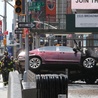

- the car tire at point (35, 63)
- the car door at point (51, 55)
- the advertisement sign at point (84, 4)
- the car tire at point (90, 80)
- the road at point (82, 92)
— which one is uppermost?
the advertisement sign at point (84, 4)

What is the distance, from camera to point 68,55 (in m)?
18.9

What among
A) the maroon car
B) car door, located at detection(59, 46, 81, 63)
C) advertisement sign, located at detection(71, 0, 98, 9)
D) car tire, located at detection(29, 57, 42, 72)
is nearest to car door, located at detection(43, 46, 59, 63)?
the maroon car

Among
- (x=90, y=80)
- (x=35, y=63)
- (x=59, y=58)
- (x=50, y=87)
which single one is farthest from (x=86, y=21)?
(x=50, y=87)

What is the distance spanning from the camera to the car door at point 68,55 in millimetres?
18766

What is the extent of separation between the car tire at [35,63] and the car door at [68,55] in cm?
110

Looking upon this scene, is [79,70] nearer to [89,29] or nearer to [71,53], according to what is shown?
[71,53]

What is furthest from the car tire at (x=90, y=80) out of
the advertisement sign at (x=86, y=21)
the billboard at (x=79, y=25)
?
the advertisement sign at (x=86, y=21)

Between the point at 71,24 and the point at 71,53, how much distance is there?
4.74 meters

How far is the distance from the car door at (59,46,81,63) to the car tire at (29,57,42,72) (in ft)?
3.60

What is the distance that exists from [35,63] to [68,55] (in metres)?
1.74

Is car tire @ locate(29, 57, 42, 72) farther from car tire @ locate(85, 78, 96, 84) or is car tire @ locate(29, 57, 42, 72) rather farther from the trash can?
the trash can

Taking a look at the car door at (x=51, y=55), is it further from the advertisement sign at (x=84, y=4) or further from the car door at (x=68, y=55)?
the advertisement sign at (x=84, y=4)

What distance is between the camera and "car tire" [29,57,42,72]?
19094 mm

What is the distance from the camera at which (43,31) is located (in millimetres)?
24016
